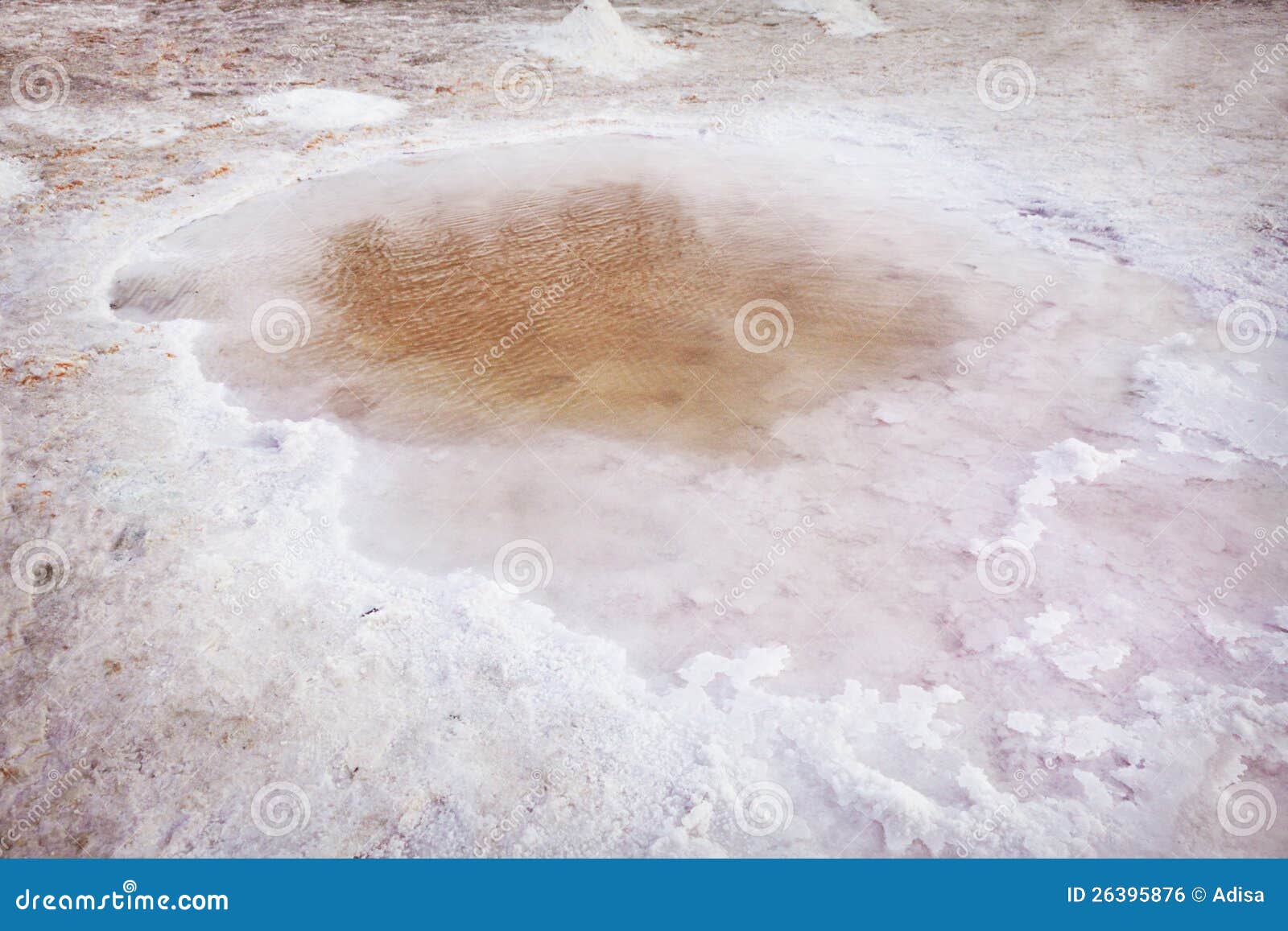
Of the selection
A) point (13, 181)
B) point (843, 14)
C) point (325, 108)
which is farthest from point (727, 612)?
point (843, 14)

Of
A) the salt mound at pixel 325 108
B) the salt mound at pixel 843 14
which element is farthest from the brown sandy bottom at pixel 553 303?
the salt mound at pixel 843 14

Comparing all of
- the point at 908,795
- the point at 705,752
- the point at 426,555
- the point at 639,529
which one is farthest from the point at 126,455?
the point at 908,795

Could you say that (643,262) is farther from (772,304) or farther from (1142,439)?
(1142,439)

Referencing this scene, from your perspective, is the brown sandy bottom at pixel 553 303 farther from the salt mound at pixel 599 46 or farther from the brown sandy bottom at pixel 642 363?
the salt mound at pixel 599 46

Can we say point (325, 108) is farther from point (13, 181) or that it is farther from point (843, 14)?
point (843, 14)

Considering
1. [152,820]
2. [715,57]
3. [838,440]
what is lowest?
[152,820]
